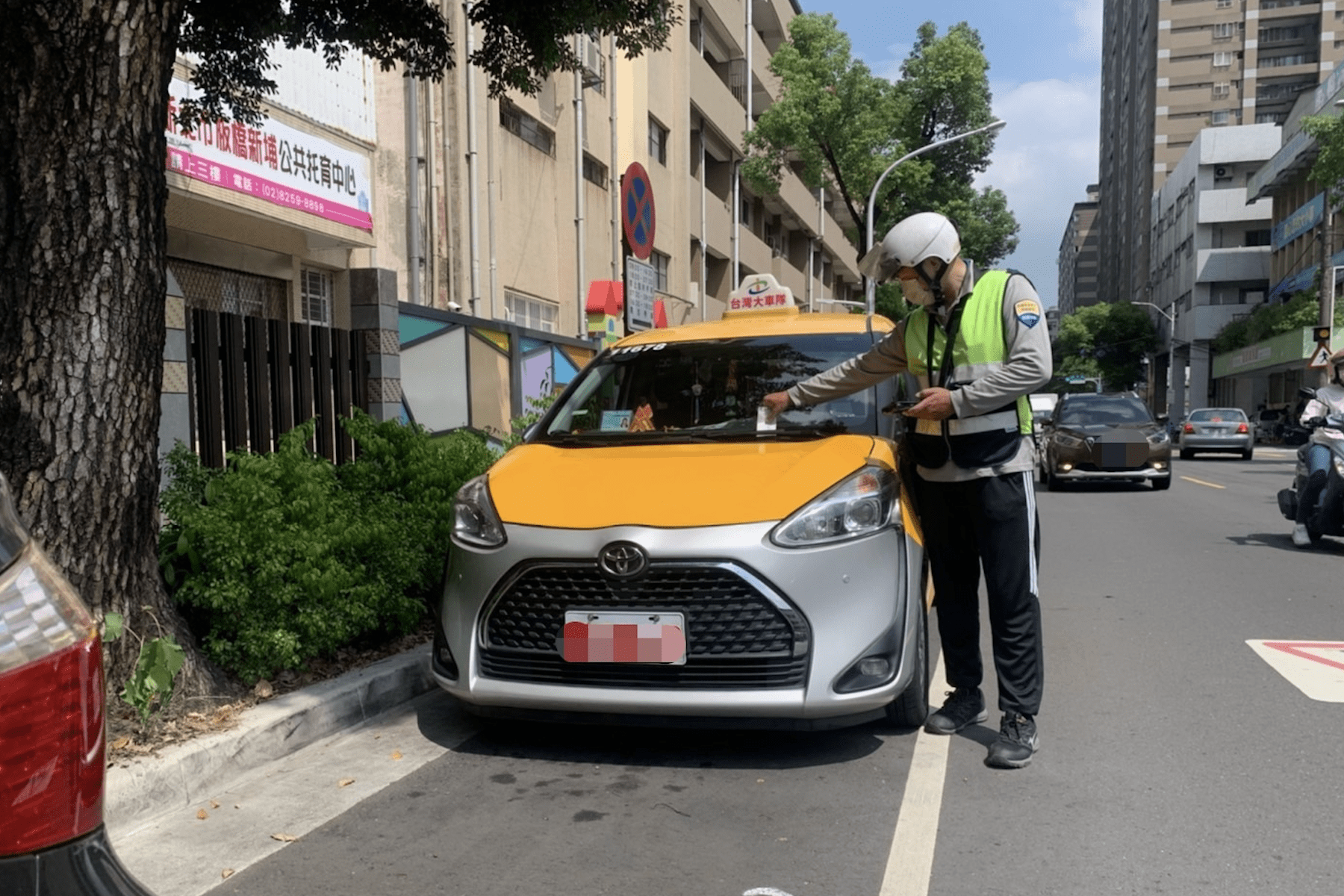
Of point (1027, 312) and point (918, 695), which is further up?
point (1027, 312)

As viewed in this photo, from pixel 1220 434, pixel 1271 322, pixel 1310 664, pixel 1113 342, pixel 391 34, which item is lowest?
pixel 1220 434

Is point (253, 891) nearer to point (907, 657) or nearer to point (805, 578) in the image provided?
point (805, 578)

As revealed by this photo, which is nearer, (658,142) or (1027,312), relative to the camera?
(1027,312)

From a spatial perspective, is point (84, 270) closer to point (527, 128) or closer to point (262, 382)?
point (262, 382)

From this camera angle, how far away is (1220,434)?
29.0m

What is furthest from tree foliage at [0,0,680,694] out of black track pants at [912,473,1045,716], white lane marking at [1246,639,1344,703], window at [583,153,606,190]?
window at [583,153,606,190]

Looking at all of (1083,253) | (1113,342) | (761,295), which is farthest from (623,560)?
(1083,253)

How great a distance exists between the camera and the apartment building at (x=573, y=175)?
1359 cm

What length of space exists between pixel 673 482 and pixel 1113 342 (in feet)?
286

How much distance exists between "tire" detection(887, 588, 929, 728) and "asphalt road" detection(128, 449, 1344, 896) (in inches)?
2.3

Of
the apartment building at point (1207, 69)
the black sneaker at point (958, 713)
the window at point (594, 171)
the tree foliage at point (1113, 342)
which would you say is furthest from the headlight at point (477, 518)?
the tree foliage at point (1113, 342)

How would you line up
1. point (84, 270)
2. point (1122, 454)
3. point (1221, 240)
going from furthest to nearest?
point (1221, 240), point (1122, 454), point (84, 270)

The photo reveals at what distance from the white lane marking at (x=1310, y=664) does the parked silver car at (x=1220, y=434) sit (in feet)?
84.1

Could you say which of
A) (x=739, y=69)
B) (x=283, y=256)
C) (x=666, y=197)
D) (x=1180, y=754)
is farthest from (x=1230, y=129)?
(x=1180, y=754)
